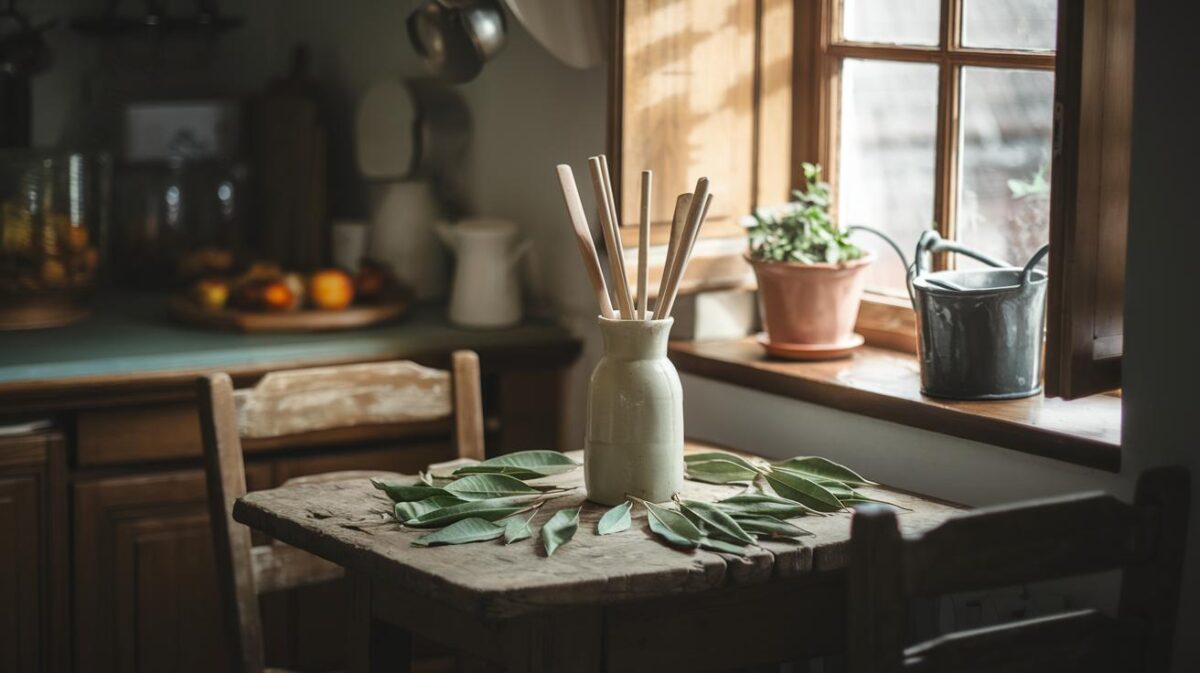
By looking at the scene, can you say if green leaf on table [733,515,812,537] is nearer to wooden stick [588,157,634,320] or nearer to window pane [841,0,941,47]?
wooden stick [588,157,634,320]

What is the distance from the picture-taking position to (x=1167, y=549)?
4.93 feet

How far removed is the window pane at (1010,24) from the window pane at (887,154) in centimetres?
11

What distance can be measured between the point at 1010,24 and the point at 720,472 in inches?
34.0

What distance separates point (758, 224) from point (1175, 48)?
0.90 m

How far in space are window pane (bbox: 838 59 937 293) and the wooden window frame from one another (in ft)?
0.06

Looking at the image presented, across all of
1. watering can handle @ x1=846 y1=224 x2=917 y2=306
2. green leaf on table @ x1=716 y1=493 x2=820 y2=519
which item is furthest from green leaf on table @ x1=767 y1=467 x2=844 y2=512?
watering can handle @ x1=846 y1=224 x2=917 y2=306

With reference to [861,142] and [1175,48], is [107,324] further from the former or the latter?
[1175,48]

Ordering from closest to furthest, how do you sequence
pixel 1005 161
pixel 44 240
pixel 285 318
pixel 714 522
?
pixel 714 522, pixel 1005 161, pixel 285 318, pixel 44 240

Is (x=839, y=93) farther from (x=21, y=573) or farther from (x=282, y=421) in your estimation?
(x=21, y=573)

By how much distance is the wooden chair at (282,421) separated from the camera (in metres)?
2.09

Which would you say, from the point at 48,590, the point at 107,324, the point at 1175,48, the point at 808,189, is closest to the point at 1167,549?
the point at 1175,48

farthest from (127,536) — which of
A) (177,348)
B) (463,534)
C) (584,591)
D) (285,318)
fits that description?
(584,591)

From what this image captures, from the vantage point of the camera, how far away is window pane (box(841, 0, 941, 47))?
94.9 inches

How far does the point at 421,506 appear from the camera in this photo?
1.78m
